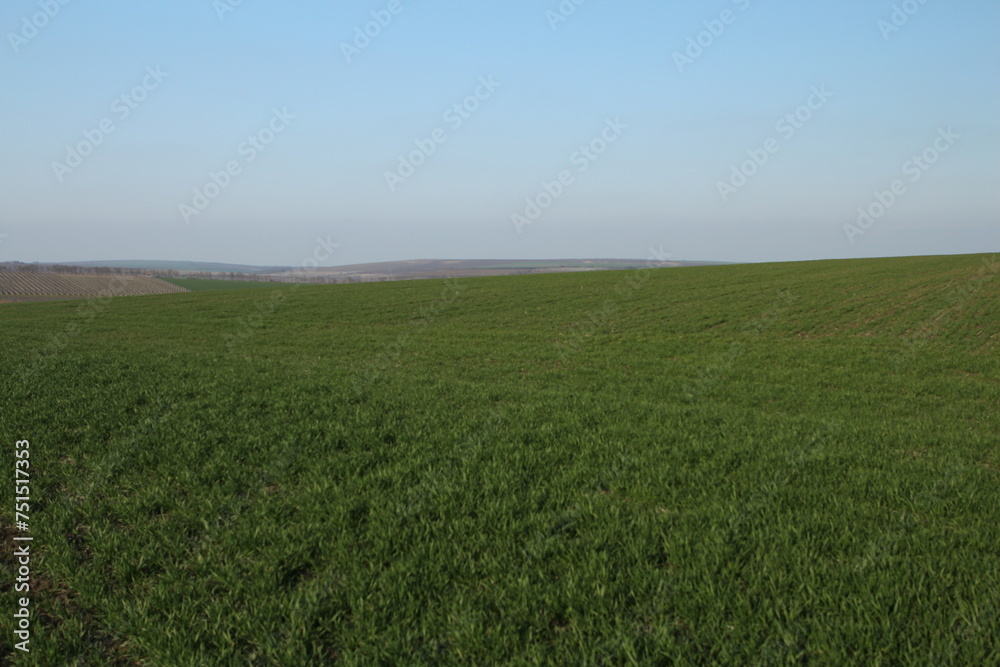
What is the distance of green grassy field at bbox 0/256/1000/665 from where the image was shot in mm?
3668

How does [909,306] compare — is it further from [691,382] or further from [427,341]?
[427,341]

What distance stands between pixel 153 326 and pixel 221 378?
90.1 feet

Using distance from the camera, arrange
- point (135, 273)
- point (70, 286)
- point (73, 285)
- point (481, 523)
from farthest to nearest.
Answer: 1. point (135, 273)
2. point (73, 285)
3. point (70, 286)
4. point (481, 523)

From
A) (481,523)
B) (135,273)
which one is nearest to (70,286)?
(135,273)

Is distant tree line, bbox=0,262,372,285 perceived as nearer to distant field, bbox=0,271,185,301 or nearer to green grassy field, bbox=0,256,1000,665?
distant field, bbox=0,271,185,301

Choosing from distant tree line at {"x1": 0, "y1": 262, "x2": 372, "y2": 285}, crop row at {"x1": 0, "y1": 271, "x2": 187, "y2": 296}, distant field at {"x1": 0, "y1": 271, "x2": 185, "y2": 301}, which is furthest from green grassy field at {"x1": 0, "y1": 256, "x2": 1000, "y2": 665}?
distant tree line at {"x1": 0, "y1": 262, "x2": 372, "y2": 285}

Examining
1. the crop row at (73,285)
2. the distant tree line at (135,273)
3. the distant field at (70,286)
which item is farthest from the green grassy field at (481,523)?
the distant tree line at (135,273)

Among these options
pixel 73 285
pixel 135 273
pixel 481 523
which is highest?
pixel 135 273

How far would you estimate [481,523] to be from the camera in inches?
201

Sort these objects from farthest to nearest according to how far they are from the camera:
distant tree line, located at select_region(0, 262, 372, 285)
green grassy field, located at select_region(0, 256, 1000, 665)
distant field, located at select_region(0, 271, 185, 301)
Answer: distant tree line, located at select_region(0, 262, 372, 285) → distant field, located at select_region(0, 271, 185, 301) → green grassy field, located at select_region(0, 256, 1000, 665)

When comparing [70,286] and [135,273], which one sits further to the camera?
[135,273]

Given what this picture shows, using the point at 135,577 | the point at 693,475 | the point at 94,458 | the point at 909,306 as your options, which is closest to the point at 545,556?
the point at 693,475

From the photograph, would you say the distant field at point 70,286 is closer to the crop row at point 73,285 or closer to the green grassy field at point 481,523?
the crop row at point 73,285

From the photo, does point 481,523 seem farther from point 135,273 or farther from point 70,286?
point 135,273
